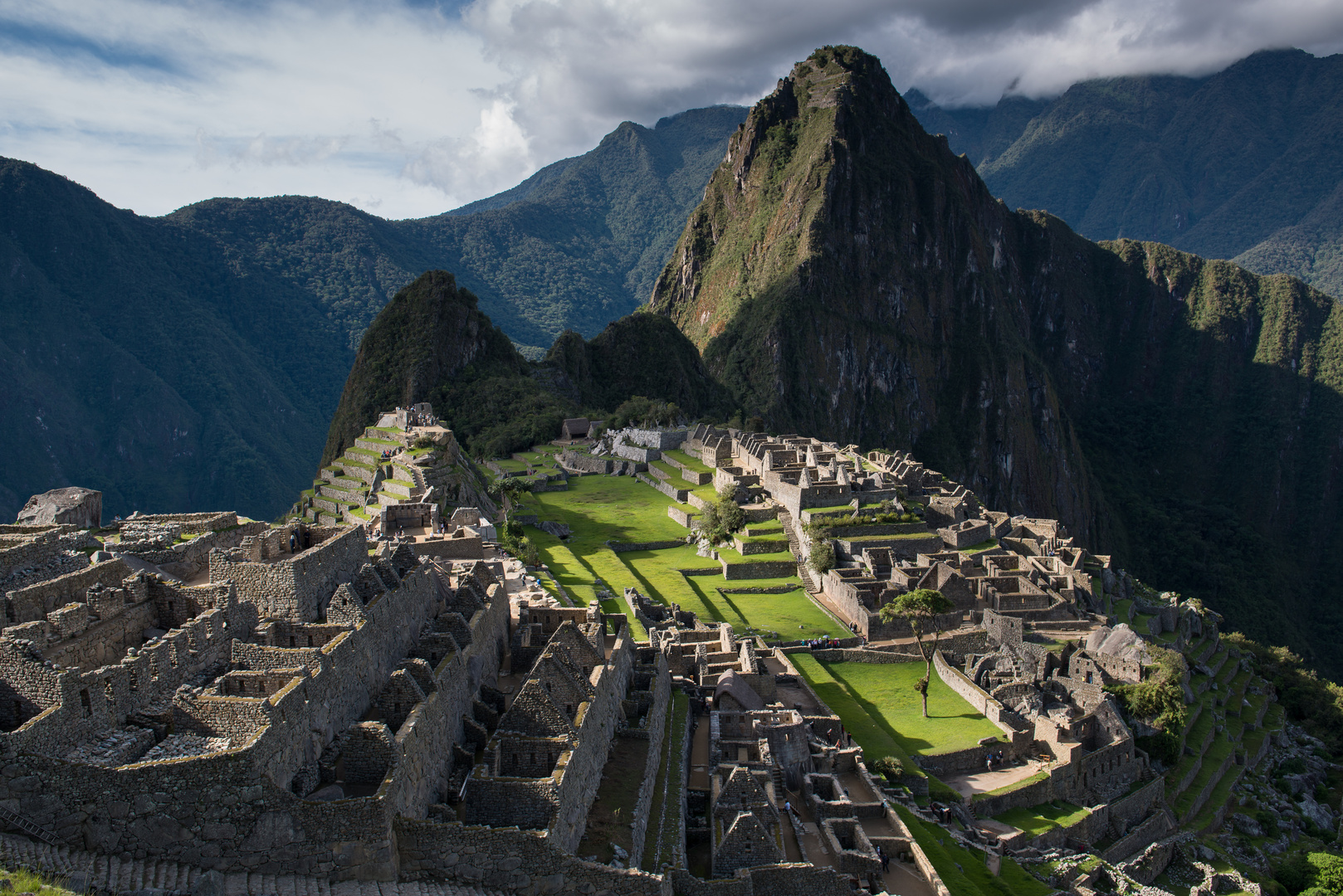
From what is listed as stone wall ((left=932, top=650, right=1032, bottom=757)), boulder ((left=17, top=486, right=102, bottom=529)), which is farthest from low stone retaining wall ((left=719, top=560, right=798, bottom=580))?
boulder ((left=17, top=486, right=102, bottom=529))

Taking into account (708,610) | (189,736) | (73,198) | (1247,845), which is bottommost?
(1247,845)

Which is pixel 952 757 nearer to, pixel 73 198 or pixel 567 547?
pixel 567 547

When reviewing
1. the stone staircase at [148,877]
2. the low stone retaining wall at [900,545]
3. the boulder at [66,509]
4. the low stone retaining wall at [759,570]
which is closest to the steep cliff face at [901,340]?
the low stone retaining wall at [900,545]

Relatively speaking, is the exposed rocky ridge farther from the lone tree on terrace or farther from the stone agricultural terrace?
the lone tree on terrace

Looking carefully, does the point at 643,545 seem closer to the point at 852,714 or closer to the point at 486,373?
the point at 852,714

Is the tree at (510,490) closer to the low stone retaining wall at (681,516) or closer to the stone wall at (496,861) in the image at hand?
the low stone retaining wall at (681,516)

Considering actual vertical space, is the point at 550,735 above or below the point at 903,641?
above

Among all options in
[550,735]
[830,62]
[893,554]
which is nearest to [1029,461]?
[830,62]
